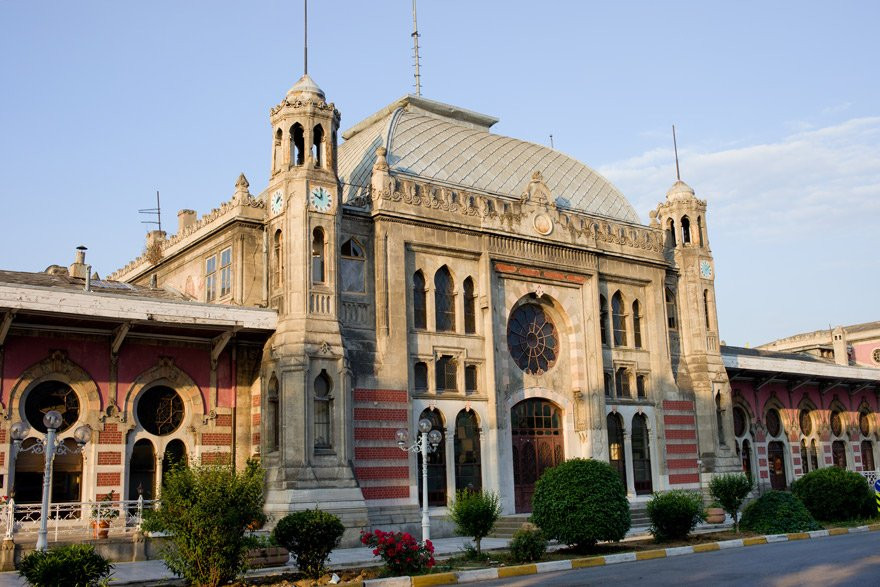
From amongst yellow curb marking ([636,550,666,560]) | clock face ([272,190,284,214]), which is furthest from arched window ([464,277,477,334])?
yellow curb marking ([636,550,666,560])

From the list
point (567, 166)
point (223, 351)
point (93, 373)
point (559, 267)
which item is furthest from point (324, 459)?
point (567, 166)

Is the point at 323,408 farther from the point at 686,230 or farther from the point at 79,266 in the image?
the point at 686,230

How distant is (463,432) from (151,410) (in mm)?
10001

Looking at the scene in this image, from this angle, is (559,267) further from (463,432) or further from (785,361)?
(785,361)

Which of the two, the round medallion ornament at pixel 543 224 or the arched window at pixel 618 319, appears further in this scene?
the arched window at pixel 618 319

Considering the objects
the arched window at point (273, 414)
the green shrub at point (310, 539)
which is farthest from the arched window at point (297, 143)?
the green shrub at point (310, 539)

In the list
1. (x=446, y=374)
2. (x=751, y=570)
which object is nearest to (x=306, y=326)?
(x=446, y=374)

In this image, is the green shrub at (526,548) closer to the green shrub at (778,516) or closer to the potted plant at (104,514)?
the green shrub at (778,516)

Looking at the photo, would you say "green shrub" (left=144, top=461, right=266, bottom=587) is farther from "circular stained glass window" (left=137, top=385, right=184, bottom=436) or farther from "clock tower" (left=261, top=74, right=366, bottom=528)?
"circular stained glass window" (left=137, top=385, right=184, bottom=436)

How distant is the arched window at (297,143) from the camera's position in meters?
28.3

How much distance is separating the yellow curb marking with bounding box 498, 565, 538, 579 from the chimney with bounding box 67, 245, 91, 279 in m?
20.1

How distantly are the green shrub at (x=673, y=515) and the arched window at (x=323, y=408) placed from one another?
9.21m

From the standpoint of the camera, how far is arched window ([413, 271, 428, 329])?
2992 cm

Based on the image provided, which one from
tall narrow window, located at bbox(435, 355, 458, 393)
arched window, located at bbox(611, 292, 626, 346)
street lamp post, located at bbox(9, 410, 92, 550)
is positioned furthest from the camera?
arched window, located at bbox(611, 292, 626, 346)
